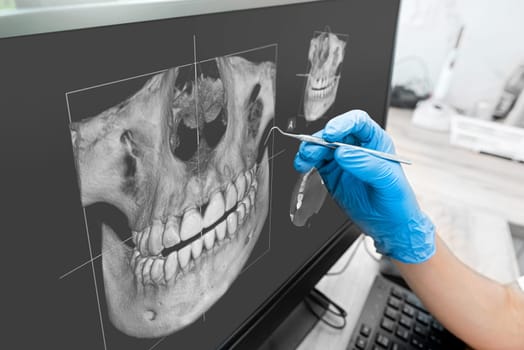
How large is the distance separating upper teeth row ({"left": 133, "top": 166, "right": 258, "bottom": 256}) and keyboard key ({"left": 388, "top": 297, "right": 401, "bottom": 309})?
0.41 metres

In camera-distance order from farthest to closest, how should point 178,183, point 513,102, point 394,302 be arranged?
point 513,102 < point 394,302 < point 178,183

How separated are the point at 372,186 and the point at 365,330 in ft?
0.96

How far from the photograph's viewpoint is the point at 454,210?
40.2 inches

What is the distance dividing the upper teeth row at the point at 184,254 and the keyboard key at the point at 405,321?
1.30 feet

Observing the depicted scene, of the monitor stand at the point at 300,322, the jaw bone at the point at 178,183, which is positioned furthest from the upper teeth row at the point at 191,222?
the monitor stand at the point at 300,322

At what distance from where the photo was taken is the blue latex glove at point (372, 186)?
0.47 meters

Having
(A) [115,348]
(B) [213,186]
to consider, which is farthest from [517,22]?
(A) [115,348]

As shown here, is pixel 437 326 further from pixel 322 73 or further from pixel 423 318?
pixel 322 73

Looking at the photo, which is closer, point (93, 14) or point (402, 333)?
point (93, 14)

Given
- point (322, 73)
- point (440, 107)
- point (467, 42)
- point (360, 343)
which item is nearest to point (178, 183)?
point (322, 73)

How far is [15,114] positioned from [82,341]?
193mm

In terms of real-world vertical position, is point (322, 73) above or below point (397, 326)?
above

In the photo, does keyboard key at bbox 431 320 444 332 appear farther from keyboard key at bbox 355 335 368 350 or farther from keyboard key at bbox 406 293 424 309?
keyboard key at bbox 355 335 368 350

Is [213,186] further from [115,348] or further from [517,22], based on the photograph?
[517,22]
